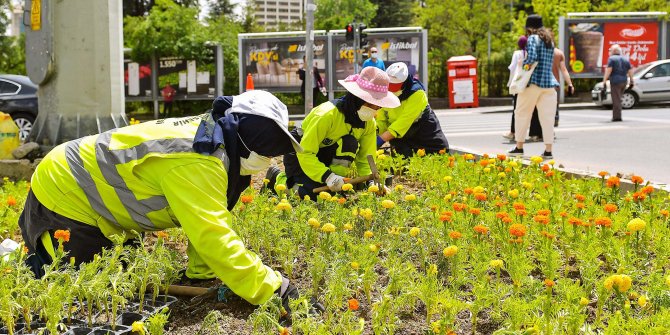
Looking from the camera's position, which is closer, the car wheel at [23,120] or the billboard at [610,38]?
the car wheel at [23,120]

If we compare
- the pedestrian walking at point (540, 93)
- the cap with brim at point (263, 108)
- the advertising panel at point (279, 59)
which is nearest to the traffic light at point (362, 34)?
the advertising panel at point (279, 59)

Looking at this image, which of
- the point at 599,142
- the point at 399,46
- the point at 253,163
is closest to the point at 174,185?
the point at 253,163

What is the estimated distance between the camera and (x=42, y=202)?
3.66 m

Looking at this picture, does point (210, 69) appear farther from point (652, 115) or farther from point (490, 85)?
point (652, 115)

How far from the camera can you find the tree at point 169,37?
26.3m

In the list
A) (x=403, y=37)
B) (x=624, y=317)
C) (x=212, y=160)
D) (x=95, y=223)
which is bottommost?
(x=624, y=317)

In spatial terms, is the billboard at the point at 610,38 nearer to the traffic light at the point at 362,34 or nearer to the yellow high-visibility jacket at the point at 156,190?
the traffic light at the point at 362,34

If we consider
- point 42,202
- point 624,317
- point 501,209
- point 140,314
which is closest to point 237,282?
point 140,314

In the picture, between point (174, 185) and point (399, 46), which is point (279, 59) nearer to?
point (399, 46)

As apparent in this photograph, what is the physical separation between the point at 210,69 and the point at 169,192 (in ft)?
79.2

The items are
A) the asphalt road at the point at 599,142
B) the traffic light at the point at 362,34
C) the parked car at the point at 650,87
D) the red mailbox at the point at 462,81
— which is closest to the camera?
the asphalt road at the point at 599,142

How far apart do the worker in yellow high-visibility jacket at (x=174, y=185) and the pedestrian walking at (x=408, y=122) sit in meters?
4.04

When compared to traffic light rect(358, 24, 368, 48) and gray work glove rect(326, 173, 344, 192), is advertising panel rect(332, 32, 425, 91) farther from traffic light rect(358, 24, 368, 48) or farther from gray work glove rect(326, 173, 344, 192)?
gray work glove rect(326, 173, 344, 192)

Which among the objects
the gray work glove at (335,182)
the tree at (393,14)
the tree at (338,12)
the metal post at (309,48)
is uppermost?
the tree at (393,14)
